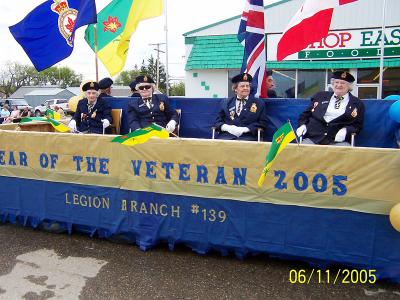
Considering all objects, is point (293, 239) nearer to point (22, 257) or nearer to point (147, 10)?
point (22, 257)

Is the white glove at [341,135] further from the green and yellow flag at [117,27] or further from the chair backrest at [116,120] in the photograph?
the chair backrest at [116,120]

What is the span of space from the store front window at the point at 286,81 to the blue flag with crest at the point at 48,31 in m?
10.2

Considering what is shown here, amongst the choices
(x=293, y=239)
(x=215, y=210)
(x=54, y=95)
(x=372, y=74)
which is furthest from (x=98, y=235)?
(x=54, y=95)

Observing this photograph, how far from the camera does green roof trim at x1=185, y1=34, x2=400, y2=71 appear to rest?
45.7ft

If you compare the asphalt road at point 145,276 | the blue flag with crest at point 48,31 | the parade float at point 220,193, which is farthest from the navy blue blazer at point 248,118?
the blue flag with crest at point 48,31

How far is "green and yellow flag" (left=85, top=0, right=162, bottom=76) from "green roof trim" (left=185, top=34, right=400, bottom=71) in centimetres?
892

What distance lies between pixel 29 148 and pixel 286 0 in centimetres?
1250

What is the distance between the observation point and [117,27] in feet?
19.0

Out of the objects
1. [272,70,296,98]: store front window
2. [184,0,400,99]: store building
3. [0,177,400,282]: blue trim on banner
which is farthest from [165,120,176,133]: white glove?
[272,70,296,98]: store front window

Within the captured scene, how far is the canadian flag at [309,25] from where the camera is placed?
12.5 feet

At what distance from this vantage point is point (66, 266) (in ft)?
11.3

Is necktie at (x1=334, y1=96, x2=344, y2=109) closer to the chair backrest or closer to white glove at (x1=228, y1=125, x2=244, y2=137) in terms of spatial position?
white glove at (x1=228, y1=125, x2=244, y2=137)

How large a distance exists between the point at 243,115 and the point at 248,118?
7 cm

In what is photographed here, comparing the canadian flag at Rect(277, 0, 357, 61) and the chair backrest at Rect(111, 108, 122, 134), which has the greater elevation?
the canadian flag at Rect(277, 0, 357, 61)
